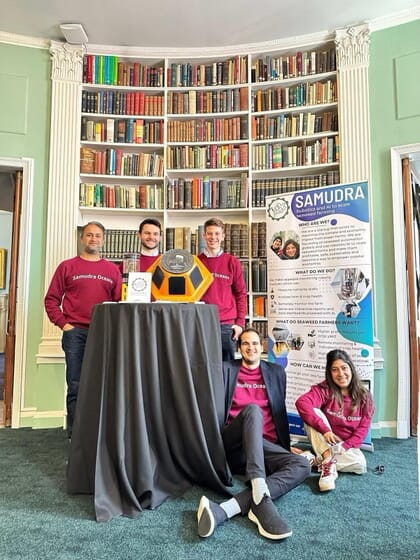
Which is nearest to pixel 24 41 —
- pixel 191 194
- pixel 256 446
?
pixel 191 194

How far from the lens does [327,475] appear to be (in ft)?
6.79

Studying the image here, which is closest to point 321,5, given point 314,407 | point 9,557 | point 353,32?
point 353,32

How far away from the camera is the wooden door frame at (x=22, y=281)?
332cm

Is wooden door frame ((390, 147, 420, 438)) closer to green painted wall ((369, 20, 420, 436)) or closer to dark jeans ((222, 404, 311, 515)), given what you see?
green painted wall ((369, 20, 420, 436))

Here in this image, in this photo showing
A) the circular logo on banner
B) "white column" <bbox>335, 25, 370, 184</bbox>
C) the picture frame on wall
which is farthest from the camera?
the picture frame on wall

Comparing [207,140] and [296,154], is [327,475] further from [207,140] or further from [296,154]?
[207,140]

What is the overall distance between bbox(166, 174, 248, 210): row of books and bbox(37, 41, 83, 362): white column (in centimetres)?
84

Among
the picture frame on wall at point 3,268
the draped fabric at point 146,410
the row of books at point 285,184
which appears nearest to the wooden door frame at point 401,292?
the row of books at point 285,184

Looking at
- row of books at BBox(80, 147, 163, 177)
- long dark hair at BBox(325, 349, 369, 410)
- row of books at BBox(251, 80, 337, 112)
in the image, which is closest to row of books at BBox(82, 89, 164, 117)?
row of books at BBox(80, 147, 163, 177)

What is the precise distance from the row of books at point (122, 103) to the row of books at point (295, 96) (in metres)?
0.88

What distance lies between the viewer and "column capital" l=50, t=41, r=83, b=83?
→ 349cm

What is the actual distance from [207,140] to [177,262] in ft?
6.21

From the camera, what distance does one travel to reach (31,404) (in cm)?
333

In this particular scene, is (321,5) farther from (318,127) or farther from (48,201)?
(48,201)
